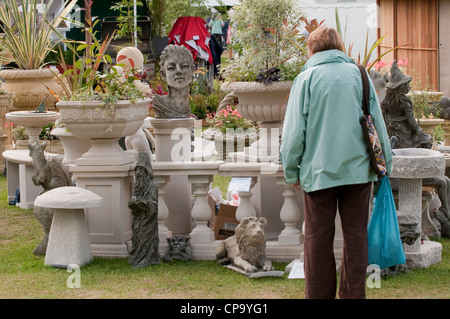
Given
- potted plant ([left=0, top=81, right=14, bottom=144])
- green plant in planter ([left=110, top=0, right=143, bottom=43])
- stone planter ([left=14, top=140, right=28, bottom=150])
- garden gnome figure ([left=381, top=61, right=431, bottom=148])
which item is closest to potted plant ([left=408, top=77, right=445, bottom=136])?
garden gnome figure ([left=381, top=61, right=431, bottom=148])

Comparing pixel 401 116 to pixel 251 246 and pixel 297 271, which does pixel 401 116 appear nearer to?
pixel 297 271

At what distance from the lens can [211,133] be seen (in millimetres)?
11461

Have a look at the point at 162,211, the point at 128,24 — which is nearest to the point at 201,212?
the point at 162,211

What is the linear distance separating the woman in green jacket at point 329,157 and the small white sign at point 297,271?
969 millimetres

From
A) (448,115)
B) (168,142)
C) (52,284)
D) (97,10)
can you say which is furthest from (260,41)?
(97,10)

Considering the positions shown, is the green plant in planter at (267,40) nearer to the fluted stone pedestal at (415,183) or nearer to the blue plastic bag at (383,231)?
the fluted stone pedestal at (415,183)

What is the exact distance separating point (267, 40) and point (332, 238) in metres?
2.62

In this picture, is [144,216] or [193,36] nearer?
[144,216]

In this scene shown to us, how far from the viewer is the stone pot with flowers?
36.0ft

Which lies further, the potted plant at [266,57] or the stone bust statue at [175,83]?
the stone bust statue at [175,83]

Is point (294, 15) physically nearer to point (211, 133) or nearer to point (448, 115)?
point (448, 115)

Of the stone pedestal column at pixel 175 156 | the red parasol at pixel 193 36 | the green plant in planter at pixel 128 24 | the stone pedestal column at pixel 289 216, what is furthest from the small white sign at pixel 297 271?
the red parasol at pixel 193 36

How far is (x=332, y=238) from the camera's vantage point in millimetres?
4738

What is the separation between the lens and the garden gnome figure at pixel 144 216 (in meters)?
6.14
